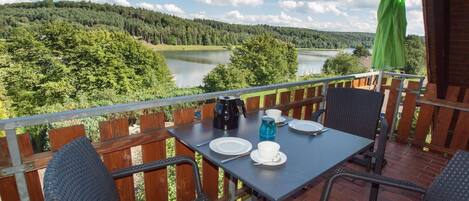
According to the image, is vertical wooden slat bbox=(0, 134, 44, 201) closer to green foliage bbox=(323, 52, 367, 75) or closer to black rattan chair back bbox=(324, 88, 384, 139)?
black rattan chair back bbox=(324, 88, 384, 139)

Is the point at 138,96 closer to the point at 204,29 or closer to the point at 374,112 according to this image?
the point at 204,29

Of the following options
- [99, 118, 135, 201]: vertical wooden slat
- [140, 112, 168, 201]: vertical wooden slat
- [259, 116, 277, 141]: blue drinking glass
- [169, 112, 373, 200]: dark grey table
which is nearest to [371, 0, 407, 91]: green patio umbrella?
[169, 112, 373, 200]: dark grey table

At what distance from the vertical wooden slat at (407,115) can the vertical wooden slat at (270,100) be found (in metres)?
1.99

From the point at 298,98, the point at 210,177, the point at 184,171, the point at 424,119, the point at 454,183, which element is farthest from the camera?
the point at 424,119

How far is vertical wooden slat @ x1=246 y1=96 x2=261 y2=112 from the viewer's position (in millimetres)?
2111

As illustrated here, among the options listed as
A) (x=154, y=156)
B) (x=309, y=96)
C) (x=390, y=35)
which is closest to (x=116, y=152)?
(x=154, y=156)

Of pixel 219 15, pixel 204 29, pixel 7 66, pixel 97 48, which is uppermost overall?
pixel 219 15

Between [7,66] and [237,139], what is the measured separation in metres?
22.8

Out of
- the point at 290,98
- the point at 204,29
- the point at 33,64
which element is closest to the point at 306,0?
the point at 204,29

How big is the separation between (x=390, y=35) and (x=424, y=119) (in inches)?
44.3

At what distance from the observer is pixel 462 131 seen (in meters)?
2.88

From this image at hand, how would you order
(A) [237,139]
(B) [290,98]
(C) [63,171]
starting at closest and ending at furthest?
(C) [63,171] < (A) [237,139] < (B) [290,98]

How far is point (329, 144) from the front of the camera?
1444 mm

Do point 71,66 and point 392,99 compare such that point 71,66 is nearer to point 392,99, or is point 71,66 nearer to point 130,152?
point 130,152
